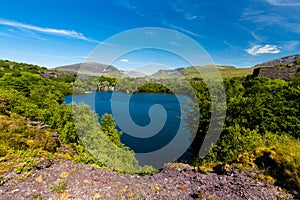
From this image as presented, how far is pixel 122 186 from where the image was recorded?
6633 mm

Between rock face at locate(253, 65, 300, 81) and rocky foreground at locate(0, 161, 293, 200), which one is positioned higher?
rock face at locate(253, 65, 300, 81)

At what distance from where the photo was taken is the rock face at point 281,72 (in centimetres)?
5175

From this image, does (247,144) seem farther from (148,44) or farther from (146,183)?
(148,44)

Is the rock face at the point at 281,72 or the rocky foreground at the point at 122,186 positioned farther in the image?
the rock face at the point at 281,72

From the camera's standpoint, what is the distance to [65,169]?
7.04 metres

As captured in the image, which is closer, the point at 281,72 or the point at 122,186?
the point at 122,186

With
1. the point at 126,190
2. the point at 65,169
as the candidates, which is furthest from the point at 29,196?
the point at 126,190

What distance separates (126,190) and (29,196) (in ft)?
9.49

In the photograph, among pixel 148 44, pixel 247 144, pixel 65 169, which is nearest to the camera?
pixel 65 169

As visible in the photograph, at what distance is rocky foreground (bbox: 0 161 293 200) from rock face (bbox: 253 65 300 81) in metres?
56.4

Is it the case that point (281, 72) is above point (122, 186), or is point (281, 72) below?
above

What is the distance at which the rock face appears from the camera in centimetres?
5175

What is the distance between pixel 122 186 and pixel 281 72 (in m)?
63.1

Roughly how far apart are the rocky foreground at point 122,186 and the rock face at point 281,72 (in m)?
56.4
